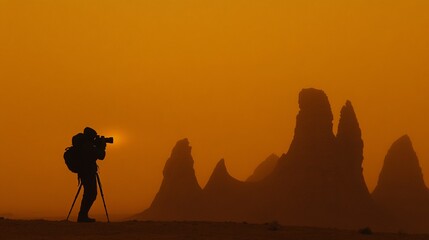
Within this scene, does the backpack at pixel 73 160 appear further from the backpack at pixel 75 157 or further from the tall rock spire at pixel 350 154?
the tall rock spire at pixel 350 154

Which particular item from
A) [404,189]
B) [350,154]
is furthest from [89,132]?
[404,189]

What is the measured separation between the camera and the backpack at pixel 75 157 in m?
27.7

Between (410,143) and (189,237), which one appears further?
(410,143)

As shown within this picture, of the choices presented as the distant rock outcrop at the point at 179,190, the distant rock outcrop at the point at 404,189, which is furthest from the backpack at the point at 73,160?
the distant rock outcrop at the point at 179,190

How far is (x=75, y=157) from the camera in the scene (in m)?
27.7

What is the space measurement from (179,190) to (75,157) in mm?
157452

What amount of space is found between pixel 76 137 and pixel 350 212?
144 m

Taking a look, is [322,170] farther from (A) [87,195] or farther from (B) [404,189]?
→ (A) [87,195]

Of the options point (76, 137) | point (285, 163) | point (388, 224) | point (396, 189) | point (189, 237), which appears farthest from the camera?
point (396, 189)

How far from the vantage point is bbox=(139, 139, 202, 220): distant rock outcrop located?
182575mm

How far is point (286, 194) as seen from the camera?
561 feet

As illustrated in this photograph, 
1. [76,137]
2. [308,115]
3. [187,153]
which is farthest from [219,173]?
[76,137]

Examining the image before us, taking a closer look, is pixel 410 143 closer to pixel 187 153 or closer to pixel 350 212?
pixel 350 212

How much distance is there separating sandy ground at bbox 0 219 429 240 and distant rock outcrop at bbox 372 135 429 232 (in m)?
151
